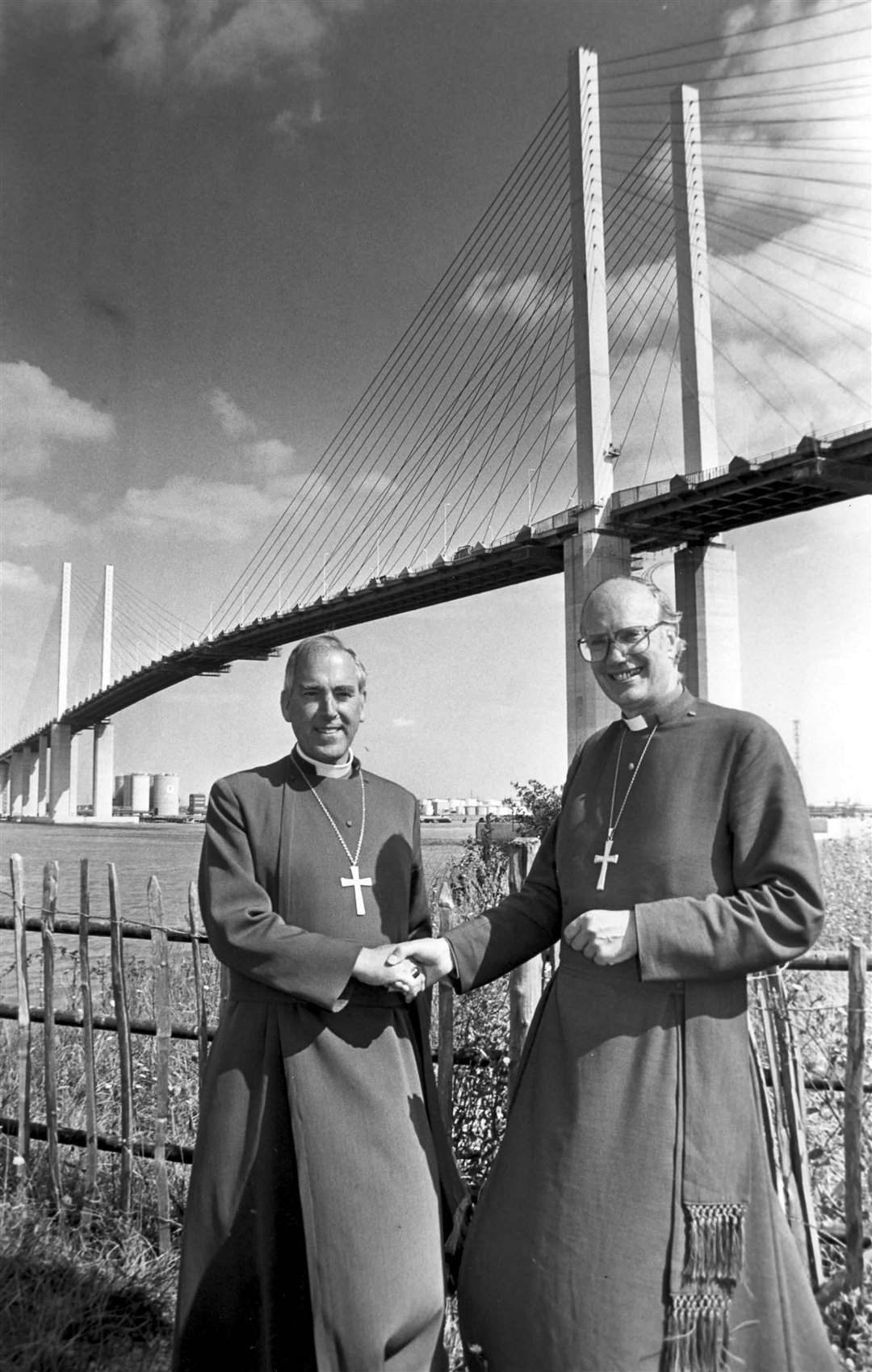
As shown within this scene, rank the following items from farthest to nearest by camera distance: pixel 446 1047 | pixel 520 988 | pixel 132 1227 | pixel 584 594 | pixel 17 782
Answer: pixel 584 594, pixel 17 782, pixel 132 1227, pixel 446 1047, pixel 520 988

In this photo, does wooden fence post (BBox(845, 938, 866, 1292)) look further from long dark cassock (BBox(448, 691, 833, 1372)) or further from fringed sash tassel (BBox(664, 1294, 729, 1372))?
fringed sash tassel (BBox(664, 1294, 729, 1372))

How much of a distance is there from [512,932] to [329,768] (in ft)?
1.63

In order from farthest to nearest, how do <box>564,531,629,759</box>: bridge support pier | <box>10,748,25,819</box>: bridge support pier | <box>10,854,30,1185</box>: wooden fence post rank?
<box>564,531,629,759</box>: bridge support pier < <box>10,748,25,819</box>: bridge support pier < <box>10,854,30,1185</box>: wooden fence post

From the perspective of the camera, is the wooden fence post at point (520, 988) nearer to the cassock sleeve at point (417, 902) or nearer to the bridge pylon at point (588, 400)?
the cassock sleeve at point (417, 902)

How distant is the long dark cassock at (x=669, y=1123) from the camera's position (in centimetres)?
159

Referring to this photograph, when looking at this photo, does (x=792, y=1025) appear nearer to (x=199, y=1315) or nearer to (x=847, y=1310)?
(x=847, y=1310)

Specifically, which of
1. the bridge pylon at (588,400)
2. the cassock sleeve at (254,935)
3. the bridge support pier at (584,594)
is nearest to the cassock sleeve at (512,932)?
the cassock sleeve at (254,935)

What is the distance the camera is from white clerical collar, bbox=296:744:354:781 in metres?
2.13

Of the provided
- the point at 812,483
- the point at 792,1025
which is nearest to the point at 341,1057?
the point at 792,1025

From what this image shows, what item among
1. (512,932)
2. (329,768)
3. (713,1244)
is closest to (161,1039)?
(329,768)

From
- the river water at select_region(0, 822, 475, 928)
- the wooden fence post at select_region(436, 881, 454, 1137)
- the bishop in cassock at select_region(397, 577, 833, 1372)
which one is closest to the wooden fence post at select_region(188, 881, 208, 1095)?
the wooden fence post at select_region(436, 881, 454, 1137)

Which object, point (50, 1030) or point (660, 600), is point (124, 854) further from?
point (660, 600)

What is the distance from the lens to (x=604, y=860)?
5.93 ft

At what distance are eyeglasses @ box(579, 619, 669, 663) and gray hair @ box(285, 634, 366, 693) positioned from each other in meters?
0.50
